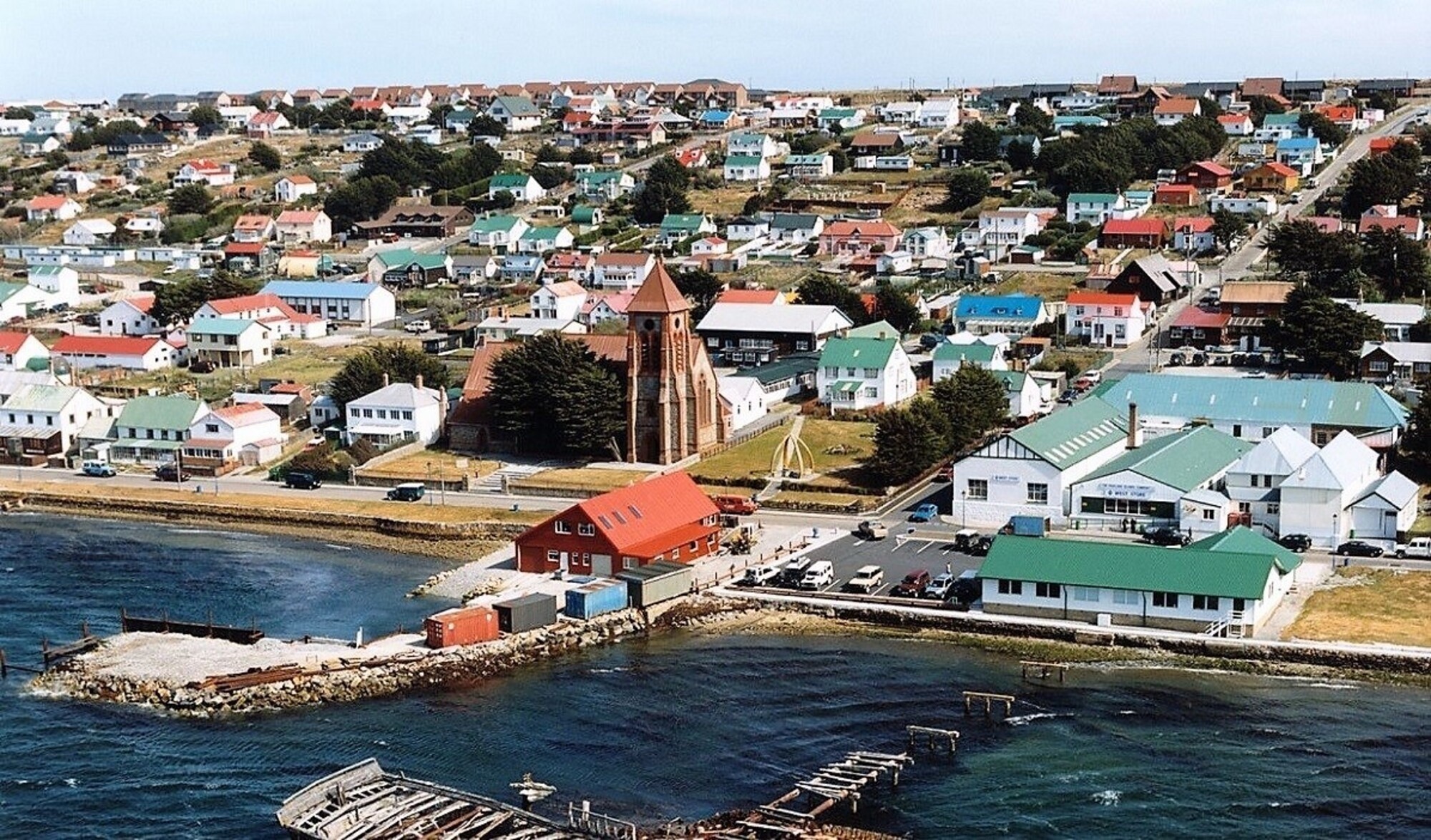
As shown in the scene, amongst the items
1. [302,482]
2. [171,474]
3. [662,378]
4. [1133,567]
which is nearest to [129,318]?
[171,474]

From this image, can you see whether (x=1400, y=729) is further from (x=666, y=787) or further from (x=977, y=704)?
(x=666, y=787)

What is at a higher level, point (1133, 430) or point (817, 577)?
point (1133, 430)

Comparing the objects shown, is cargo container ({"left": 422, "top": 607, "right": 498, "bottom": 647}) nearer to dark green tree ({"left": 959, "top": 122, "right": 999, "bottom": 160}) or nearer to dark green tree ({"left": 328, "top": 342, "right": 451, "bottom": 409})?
dark green tree ({"left": 328, "top": 342, "right": 451, "bottom": 409})

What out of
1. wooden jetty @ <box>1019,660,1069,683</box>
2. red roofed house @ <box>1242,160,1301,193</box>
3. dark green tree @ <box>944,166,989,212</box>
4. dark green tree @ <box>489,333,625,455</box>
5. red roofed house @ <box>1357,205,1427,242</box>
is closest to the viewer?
wooden jetty @ <box>1019,660,1069,683</box>

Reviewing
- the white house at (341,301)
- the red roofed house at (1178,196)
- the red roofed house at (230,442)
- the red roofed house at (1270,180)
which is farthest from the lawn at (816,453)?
the red roofed house at (1270,180)

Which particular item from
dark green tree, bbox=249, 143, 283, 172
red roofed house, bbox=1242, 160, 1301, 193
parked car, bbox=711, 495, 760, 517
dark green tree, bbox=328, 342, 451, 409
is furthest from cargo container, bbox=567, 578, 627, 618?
dark green tree, bbox=249, 143, 283, 172

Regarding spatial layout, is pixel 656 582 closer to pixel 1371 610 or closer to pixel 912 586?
pixel 912 586

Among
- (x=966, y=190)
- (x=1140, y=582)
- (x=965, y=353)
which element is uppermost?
(x=966, y=190)
